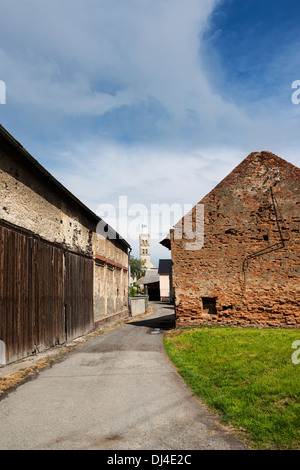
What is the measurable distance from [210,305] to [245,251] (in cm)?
276

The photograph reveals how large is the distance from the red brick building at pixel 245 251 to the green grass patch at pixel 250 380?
2.52 m

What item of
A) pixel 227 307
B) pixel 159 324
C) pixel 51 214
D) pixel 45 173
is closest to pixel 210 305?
pixel 227 307

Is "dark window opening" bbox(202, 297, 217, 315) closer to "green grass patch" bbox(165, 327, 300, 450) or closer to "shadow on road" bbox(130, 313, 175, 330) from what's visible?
"shadow on road" bbox(130, 313, 175, 330)

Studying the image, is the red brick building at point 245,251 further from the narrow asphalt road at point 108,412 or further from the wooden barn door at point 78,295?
the narrow asphalt road at point 108,412

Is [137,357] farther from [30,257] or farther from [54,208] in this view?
[54,208]

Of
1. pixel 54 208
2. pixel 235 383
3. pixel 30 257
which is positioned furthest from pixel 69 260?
pixel 235 383

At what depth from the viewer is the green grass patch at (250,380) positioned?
162 inches

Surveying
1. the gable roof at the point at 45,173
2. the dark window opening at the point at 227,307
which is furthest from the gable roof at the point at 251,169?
the gable roof at the point at 45,173

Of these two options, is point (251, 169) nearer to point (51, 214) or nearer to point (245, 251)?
point (245, 251)

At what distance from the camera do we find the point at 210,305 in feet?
46.6

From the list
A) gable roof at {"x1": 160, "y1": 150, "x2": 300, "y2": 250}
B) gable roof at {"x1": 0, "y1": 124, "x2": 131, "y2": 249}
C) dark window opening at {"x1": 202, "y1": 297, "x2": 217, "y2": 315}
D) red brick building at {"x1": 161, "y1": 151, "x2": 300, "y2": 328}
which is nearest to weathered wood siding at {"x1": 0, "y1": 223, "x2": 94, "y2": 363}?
gable roof at {"x1": 0, "y1": 124, "x2": 131, "y2": 249}

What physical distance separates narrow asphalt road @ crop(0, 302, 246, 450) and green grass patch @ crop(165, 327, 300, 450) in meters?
0.32

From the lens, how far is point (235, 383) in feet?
19.8

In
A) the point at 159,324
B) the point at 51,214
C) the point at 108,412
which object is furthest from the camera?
the point at 159,324
